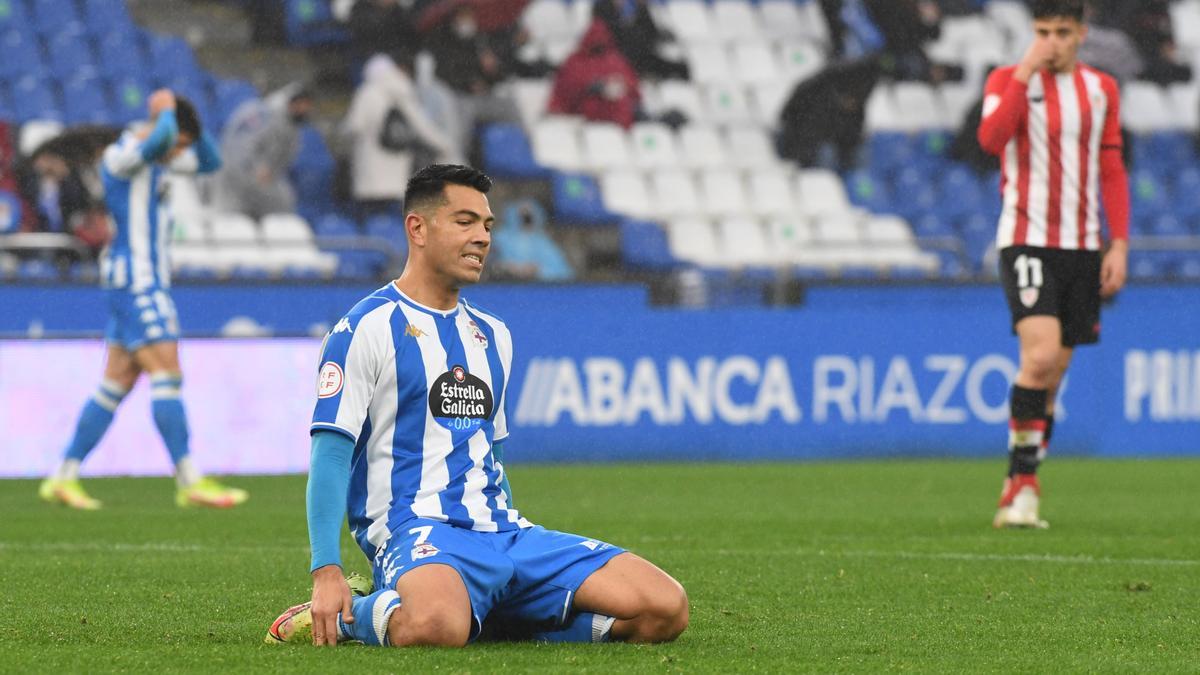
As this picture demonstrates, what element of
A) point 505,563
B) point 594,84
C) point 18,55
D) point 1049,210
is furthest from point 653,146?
point 505,563

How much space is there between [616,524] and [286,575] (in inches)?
87.9

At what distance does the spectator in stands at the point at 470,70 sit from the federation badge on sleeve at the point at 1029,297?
403 inches

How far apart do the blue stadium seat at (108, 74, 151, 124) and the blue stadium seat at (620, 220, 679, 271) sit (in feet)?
13.6

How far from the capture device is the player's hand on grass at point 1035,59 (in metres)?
7.51

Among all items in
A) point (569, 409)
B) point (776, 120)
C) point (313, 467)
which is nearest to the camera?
point (313, 467)

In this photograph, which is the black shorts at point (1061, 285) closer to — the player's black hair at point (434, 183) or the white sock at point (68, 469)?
the player's black hair at point (434, 183)

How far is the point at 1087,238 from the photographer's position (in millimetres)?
7695

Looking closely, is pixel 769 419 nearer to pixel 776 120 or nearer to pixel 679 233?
pixel 679 233

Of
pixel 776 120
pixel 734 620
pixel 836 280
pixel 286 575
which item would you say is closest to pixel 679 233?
pixel 776 120

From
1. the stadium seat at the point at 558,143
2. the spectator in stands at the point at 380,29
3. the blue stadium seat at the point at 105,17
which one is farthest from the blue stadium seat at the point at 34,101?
A: the stadium seat at the point at 558,143

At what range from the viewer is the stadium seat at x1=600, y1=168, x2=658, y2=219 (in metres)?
17.3

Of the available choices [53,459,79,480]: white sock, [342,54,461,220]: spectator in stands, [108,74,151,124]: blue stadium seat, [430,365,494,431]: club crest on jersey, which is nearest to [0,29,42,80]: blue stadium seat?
[108,74,151,124]: blue stadium seat

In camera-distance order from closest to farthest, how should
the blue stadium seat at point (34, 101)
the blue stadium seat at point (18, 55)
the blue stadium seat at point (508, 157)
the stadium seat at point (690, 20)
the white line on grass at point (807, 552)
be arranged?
the white line on grass at point (807, 552) → the blue stadium seat at point (34, 101) → the blue stadium seat at point (18, 55) → the blue stadium seat at point (508, 157) → the stadium seat at point (690, 20)

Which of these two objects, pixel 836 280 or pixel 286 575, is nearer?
pixel 286 575
